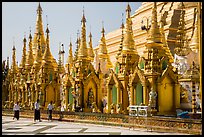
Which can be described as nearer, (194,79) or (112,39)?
(194,79)

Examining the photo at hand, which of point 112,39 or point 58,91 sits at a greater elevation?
point 112,39

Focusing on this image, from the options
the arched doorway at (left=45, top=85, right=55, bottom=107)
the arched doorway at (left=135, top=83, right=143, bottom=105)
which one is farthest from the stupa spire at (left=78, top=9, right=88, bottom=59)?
the arched doorway at (left=135, top=83, right=143, bottom=105)

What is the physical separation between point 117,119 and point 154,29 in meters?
4.32

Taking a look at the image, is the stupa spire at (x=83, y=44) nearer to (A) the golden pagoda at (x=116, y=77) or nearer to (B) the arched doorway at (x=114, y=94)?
(A) the golden pagoda at (x=116, y=77)

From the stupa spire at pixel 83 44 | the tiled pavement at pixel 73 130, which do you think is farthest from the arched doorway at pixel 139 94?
the stupa spire at pixel 83 44

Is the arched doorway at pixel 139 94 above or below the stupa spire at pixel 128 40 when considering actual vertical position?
below

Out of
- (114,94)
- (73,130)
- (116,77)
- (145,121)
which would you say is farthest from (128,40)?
(73,130)

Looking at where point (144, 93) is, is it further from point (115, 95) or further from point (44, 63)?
point (44, 63)

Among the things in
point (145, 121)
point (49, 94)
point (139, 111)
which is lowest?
point (145, 121)

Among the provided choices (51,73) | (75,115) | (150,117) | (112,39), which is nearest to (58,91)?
(51,73)

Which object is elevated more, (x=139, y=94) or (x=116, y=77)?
(x=116, y=77)

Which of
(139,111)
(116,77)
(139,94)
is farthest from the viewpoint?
(116,77)

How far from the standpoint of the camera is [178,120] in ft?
38.8

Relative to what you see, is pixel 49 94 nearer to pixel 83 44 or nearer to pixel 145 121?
pixel 83 44
